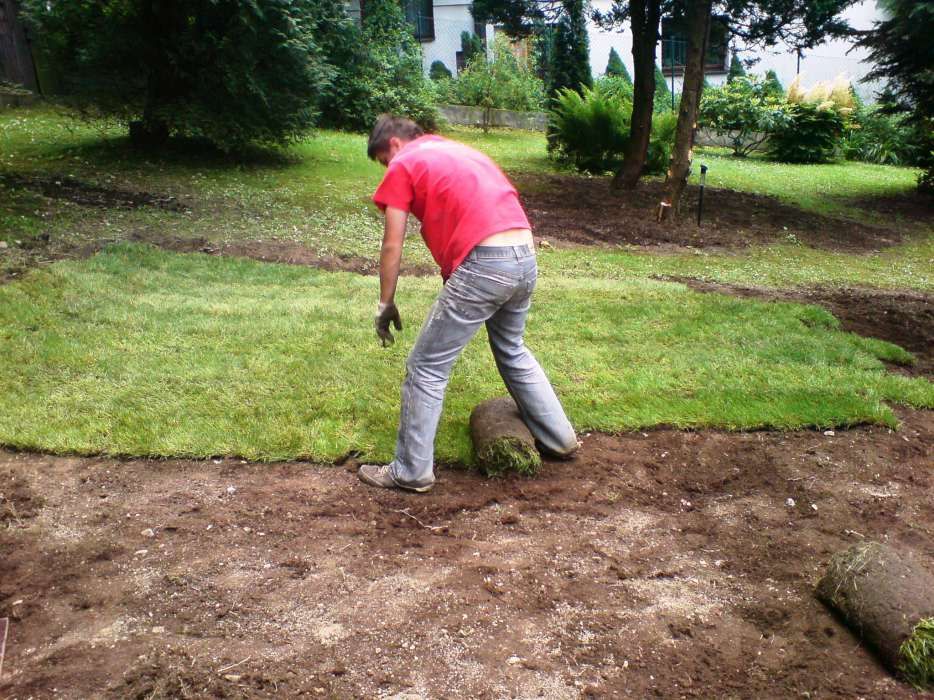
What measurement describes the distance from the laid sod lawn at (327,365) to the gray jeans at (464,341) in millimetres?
493

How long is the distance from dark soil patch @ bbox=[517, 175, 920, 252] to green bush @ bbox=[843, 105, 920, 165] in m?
9.12

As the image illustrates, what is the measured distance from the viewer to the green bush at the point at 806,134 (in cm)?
2027

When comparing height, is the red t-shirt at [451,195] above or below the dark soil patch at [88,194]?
above

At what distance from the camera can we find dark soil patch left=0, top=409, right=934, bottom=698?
9.05 ft

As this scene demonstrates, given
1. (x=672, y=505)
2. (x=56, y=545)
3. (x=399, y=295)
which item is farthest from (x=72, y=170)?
(x=672, y=505)

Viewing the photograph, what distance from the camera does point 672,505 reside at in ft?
13.1

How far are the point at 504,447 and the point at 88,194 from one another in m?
8.16

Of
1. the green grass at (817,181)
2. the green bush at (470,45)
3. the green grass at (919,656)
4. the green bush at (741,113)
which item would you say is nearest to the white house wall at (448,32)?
the green bush at (470,45)

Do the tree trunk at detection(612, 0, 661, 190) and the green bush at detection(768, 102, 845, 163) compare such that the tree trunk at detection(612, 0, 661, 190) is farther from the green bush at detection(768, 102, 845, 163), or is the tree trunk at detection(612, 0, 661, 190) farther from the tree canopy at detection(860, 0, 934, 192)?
the green bush at detection(768, 102, 845, 163)

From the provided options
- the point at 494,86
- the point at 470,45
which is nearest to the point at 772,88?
the point at 494,86

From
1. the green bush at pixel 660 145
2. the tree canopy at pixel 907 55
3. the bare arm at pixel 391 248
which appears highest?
the tree canopy at pixel 907 55

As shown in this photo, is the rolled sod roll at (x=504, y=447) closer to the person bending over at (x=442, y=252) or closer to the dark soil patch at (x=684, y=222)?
the person bending over at (x=442, y=252)

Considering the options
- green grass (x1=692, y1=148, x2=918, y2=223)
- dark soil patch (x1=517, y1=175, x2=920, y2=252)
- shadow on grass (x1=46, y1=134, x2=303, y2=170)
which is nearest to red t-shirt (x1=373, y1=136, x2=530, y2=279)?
dark soil patch (x1=517, y1=175, x2=920, y2=252)

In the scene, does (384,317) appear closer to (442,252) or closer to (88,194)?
(442,252)
